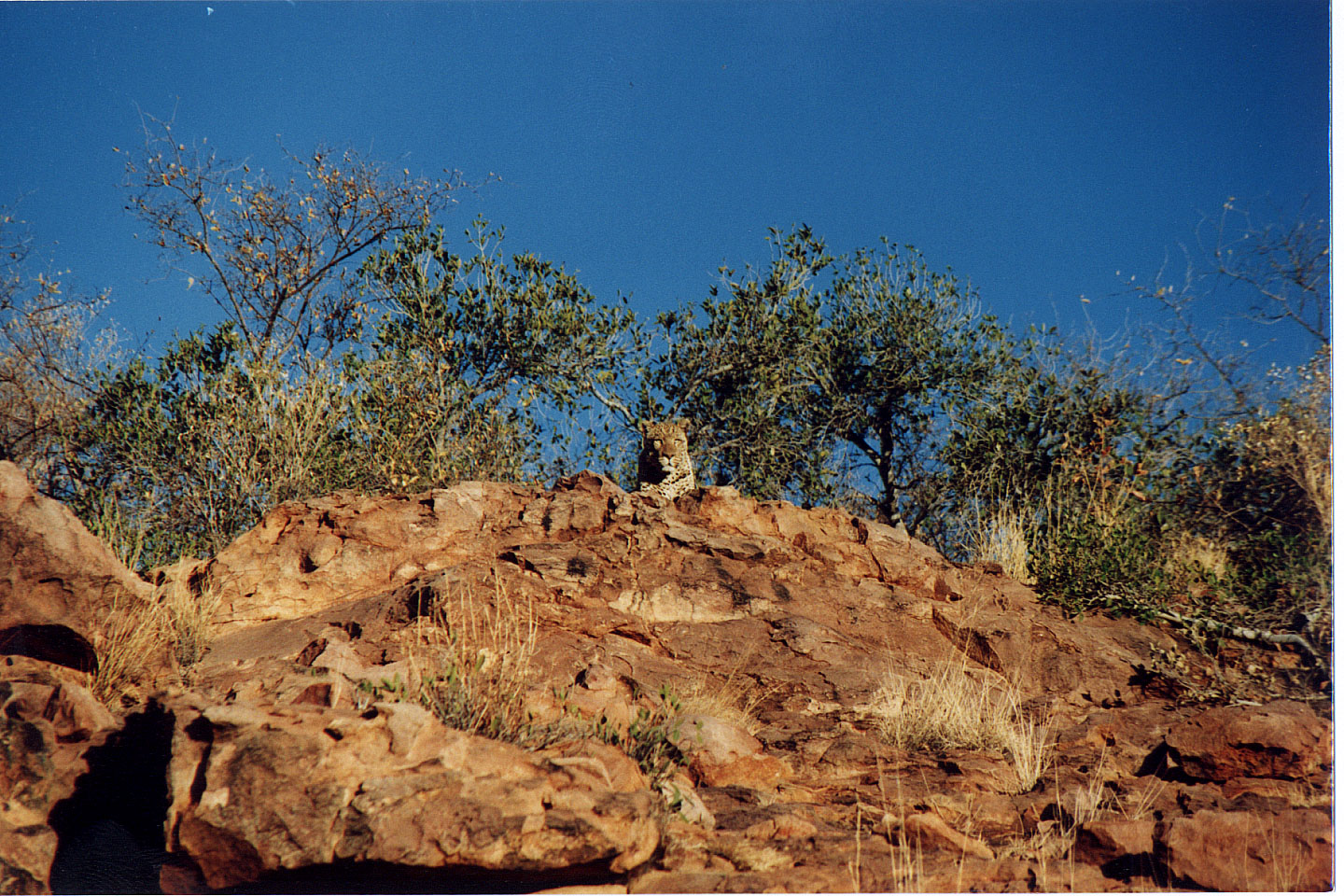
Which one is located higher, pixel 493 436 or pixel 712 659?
pixel 493 436

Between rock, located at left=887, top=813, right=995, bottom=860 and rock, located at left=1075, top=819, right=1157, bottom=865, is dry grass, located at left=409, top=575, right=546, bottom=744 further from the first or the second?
rock, located at left=1075, top=819, right=1157, bottom=865

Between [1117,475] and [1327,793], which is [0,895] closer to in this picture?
[1327,793]

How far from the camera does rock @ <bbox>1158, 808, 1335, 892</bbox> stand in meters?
3.98

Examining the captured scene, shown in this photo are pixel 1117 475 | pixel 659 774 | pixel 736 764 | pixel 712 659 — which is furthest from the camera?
pixel 1117 475

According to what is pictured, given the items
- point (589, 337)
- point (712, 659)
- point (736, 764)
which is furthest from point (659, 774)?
point (589, 337)

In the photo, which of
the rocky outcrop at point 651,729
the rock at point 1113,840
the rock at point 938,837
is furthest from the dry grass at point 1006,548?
the rock at point 938,837

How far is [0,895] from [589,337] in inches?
469

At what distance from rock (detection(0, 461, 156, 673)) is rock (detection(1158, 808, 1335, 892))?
5.93 m

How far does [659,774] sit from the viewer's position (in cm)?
460

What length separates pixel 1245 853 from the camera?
3.99 meters

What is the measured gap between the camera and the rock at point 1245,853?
3.98 metres

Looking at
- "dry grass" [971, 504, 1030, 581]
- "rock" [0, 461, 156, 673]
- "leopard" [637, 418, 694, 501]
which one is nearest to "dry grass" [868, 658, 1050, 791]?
"dry grass" [971, 504, 1030, 581]

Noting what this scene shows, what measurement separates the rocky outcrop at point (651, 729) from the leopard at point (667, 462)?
117 cm

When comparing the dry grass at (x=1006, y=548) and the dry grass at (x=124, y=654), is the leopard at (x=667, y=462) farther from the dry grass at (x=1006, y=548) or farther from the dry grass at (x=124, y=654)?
the dry grass at (x=124, y=654)
